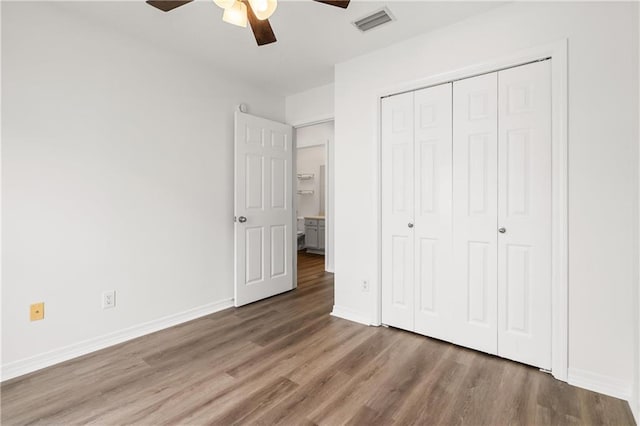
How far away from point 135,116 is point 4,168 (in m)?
0.96

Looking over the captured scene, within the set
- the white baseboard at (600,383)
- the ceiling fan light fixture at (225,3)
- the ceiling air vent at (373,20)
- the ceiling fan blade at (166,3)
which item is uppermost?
the ceiling air vent at (373,20)

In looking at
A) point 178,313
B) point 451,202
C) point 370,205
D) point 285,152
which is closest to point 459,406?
point 451,202

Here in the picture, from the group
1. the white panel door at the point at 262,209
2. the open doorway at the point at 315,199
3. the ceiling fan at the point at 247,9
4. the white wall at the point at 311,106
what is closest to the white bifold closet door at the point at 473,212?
the white wall at the point at 311,106

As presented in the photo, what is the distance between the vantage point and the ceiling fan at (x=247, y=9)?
5.32ft

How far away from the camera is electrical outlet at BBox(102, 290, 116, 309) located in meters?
2.45

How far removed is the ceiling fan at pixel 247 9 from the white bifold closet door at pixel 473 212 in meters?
1.25

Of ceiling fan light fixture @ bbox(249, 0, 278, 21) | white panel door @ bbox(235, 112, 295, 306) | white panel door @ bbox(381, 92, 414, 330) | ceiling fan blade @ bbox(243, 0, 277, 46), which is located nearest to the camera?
ceiling fan light fixture @ bbox(249, 0, 278, 21)

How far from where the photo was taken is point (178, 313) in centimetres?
294

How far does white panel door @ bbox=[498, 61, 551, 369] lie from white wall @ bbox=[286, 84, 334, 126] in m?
1.92

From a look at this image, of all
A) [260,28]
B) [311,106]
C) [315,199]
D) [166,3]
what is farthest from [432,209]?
[315,199]

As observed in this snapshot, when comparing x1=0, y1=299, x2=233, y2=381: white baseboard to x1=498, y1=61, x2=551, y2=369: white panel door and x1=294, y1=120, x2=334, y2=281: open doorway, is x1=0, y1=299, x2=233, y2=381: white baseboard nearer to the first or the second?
x1=294, y1=120, x2=334, y2=281: open doorway

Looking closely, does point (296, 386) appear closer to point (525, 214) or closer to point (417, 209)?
point (417, 209)

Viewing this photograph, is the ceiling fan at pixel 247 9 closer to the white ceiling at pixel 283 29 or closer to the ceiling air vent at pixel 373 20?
the white ceiling at pixel 283 29

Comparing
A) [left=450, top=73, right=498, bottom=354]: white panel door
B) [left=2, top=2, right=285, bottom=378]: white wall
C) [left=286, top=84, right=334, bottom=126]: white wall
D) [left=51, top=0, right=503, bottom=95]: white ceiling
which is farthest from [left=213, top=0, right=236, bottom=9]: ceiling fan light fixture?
[left=286, top=84, right=334, bottom=126]: white wall
